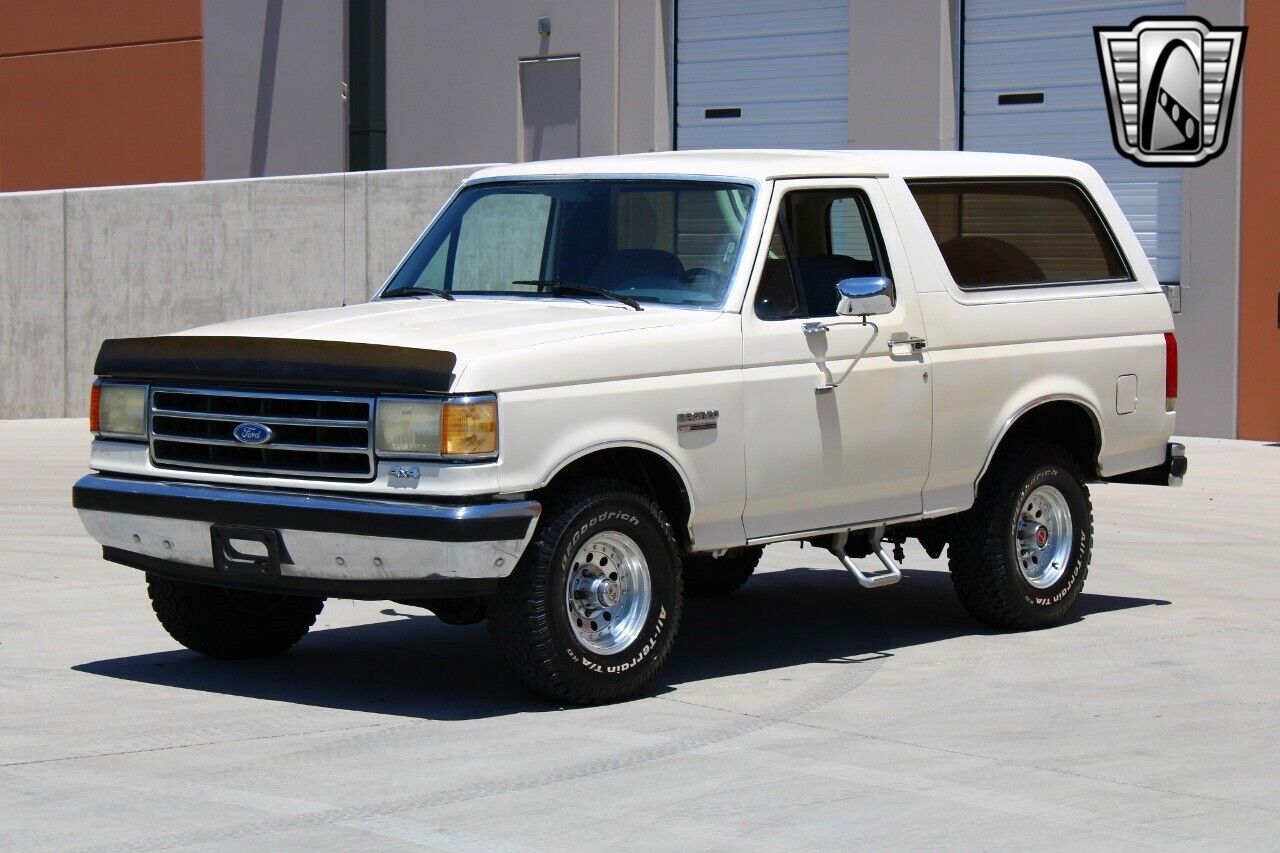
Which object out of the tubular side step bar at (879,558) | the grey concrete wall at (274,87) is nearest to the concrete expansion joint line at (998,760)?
the tubular side step bar at (879,558)

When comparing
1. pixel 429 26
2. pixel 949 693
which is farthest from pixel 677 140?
pixel 949 693

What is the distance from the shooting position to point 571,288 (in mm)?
8617

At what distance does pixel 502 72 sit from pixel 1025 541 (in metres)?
17.1

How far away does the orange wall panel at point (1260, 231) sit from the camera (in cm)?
1948

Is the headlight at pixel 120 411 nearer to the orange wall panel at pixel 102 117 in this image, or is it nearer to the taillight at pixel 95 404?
the taillight at pixel 95 404

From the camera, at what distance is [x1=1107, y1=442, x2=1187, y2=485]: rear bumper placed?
10.4 metres

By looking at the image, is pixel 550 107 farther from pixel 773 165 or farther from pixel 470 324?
pixel 470 324

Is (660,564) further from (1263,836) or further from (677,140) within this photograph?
(677,140)

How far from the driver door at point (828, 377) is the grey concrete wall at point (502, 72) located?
49.9 ft

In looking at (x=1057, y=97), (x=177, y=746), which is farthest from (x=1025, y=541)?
(x=1057, y=97)

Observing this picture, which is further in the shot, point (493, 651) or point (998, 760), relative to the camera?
point (493, 651)

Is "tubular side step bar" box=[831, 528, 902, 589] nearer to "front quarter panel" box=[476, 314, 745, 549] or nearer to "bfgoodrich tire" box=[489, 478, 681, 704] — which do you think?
"front quarter panel" box=[476, 314, 745, 549]

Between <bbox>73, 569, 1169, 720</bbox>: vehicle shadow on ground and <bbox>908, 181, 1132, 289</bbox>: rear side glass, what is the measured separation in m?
1.64

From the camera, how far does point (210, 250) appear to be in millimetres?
23594
